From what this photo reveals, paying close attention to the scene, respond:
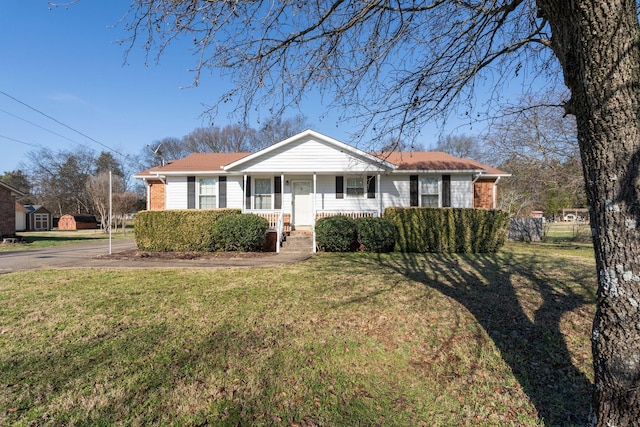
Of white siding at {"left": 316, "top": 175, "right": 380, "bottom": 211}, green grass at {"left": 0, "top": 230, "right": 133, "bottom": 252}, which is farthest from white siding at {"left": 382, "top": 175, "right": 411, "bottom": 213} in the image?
green grass at {"left": 0, "top": 230, "right": 133, "bottom": 252}

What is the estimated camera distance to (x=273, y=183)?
1362cm

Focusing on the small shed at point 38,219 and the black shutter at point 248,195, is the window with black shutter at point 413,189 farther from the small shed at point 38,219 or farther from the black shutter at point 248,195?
the small shed at point 38,219

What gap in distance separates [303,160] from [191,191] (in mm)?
5716

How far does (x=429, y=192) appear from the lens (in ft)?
45.1

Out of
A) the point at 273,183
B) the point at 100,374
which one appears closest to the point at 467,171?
the point at 273,183

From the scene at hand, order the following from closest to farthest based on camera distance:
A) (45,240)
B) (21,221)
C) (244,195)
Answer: (244,195), (45,240), (21,221)

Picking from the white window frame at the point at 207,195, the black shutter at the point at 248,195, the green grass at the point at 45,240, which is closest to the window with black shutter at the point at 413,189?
the black shutter at the point at 248,195

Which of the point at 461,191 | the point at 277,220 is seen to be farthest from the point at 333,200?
the point at 461,191

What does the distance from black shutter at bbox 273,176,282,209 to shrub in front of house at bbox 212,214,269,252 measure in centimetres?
274

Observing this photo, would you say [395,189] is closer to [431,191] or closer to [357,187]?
[431,191]

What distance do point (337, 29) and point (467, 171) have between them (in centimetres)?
1166

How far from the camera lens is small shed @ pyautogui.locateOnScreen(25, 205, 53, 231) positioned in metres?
36.3

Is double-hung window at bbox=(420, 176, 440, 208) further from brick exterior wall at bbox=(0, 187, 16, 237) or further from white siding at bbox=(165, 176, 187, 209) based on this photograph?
brick exterior wall at bbox=(0, 187, 16, 237)

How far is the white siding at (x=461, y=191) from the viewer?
13641 mm
